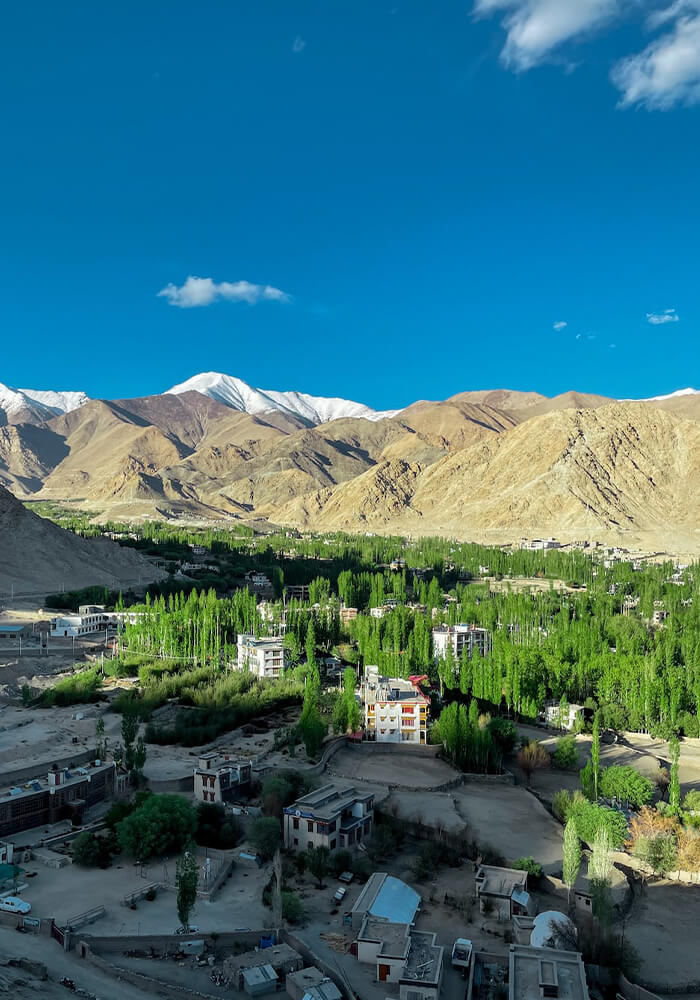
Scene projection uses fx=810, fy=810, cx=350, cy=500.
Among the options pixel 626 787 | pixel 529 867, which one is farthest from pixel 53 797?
pixel 626 787

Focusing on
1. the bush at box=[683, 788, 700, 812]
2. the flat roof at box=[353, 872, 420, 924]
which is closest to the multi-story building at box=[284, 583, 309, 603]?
the bush at box=[683, 788, 700, 812]

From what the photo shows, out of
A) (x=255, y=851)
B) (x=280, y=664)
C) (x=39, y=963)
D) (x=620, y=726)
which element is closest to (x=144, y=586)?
(x=280, y=664)

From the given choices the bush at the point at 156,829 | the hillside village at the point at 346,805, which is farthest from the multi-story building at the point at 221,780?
the bush at the point at 156,829

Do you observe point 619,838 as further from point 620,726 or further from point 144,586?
point 144,586

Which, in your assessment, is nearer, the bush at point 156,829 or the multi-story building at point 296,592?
the bush at point 156,829

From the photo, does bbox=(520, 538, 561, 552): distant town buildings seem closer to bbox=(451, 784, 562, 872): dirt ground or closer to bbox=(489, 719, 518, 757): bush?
bbox=(489, 719, 518, 757): bush

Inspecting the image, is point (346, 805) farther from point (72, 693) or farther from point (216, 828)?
point (72, 693)

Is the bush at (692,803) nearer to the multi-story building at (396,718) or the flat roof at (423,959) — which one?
the multi-story building at (396,718)
